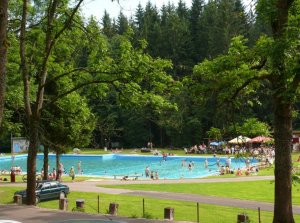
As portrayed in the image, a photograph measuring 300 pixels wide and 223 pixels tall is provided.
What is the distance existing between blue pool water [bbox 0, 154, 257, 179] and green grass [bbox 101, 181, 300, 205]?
11316mm

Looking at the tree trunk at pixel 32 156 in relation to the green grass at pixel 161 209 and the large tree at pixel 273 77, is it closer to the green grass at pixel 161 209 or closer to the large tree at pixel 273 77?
the green grass at pixel 161 209

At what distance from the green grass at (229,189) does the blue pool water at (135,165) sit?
1132 centimetres

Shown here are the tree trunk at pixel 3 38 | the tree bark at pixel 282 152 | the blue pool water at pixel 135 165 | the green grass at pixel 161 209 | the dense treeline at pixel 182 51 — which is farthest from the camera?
the dense treeline at pixel 182 51

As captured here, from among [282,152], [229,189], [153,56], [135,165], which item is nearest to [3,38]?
[282,152]

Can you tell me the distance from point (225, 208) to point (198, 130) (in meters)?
54.9

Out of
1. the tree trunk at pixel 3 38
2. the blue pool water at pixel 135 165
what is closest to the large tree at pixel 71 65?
the tree trunk at pixel 3 38

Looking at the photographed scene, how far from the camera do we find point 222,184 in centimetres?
3155

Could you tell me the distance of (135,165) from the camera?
190 feet

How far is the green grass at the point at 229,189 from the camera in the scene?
1004 inches

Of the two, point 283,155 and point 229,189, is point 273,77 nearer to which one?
point 283,155

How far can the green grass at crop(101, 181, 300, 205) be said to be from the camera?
25.5 metres

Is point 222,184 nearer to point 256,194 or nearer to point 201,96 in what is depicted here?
point 256,194

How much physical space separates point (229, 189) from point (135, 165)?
29.8 m

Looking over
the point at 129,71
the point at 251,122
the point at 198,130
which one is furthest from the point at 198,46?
the point at 251,122
